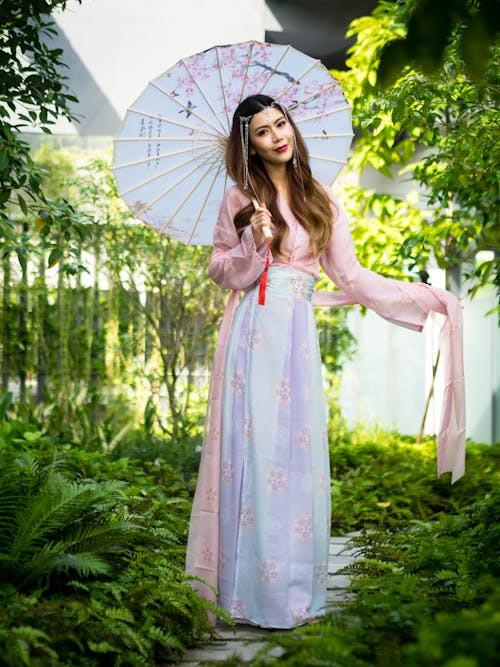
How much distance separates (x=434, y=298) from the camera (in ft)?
10.5

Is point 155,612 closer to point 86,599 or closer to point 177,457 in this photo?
point 86,599

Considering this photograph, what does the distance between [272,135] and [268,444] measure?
42.0 inches

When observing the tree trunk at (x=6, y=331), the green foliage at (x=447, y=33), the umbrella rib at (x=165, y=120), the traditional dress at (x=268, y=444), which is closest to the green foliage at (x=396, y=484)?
the traditional dress at (x=268, y=444)

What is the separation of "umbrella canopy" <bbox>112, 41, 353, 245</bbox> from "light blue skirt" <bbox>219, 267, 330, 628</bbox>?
22.4 inches

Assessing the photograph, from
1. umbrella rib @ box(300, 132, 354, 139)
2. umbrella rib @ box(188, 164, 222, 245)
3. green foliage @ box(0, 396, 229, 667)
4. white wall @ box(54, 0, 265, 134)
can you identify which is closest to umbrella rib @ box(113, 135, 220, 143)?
umbrella rib @ box(188, 164, 222, 245)

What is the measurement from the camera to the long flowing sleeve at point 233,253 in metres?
2.91

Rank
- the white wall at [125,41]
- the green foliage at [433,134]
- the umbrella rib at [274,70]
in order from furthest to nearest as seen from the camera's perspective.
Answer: the white wall at [125,41] < the green foliage at [433,134] < the umbrella rib at [274,70]

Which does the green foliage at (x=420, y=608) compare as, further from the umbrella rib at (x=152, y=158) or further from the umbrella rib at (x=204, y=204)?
the umbrella rib at (x=152, y=158)

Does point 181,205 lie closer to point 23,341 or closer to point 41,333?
point 41,333

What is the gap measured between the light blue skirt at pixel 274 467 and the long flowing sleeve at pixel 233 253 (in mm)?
95

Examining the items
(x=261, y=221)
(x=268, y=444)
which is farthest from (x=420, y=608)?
(x=261, y=221)

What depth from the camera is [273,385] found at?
2.91 meters

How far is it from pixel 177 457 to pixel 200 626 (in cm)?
328

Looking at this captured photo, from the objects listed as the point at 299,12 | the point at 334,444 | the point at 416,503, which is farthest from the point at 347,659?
the point at 299,12
